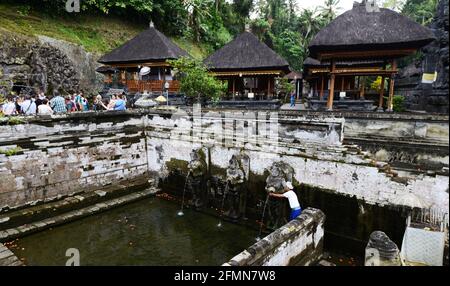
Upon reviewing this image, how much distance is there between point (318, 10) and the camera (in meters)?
42.2

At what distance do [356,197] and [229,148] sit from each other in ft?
11.3

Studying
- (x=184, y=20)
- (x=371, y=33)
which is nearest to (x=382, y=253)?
(x=371, y=33)

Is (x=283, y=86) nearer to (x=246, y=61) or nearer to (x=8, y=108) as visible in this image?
(x=246, y=61)

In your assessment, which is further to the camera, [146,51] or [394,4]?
[394,4]

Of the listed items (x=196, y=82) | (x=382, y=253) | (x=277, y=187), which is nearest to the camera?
(x=382, y=253)

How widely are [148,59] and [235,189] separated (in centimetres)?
1295

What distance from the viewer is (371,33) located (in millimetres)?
11539

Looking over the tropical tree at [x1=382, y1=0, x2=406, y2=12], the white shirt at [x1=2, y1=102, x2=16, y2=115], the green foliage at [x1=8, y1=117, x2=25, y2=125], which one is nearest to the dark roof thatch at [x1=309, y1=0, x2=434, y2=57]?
the green foliage at [x1=8, y1=117, x2=25, y2=125]

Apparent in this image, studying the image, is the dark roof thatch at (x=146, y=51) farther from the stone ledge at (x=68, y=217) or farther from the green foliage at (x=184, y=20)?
the stone ledge at (x=68, y=217)

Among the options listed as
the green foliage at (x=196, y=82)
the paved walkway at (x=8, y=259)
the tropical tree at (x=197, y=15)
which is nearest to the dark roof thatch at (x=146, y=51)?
the green foliage at (x=196, y=82)

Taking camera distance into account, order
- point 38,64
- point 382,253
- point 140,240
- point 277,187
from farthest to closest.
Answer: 1. point 38,64
2. point 140,240
3. point 277,187
4. point 382,253

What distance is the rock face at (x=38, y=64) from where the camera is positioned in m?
16.1
